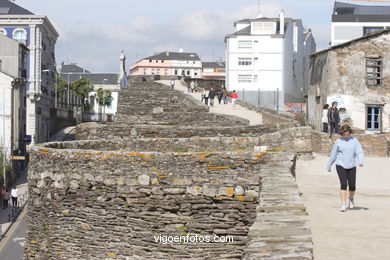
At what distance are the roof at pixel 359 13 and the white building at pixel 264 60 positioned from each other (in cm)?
650

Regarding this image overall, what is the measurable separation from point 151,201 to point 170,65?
141 metres

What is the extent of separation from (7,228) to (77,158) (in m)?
27.3

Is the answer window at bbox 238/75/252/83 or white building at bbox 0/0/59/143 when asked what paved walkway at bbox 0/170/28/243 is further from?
window at bbox 238/75/252/83

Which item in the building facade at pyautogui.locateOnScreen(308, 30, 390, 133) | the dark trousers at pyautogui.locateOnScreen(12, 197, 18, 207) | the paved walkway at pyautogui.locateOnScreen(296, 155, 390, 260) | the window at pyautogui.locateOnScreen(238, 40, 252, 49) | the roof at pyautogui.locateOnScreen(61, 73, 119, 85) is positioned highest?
the window at pyautogui.locateOnScreen(238, 40, 252, 49)

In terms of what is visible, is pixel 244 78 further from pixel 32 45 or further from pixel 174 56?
pixel 174 56

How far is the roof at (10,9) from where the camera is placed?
252ft

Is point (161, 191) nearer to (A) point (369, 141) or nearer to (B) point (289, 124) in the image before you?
(B) point (289, 124)

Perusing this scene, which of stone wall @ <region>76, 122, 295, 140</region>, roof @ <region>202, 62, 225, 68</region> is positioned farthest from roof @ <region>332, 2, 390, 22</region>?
roof @ <region>202, 62, 225, 68</region>

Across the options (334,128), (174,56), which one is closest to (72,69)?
(174,56)

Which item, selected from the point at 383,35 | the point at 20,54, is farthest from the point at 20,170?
the point at 383,35

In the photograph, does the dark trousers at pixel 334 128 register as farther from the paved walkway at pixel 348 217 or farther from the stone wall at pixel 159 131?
the paved walkway at pixel 348 217

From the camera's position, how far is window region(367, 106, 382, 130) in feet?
113

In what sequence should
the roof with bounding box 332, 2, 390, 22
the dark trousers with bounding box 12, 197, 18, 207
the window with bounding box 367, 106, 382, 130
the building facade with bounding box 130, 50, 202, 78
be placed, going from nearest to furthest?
the window with bounding box 367, 106, 382, 130 → the dark trousers with bounding box 12, 197, 18, 207 → the roof with bounding box 332, 2, 390, 22 → the building facade with bounding box 130, 50, 202, 78

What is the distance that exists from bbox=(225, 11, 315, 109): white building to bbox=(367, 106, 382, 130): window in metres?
38.7
